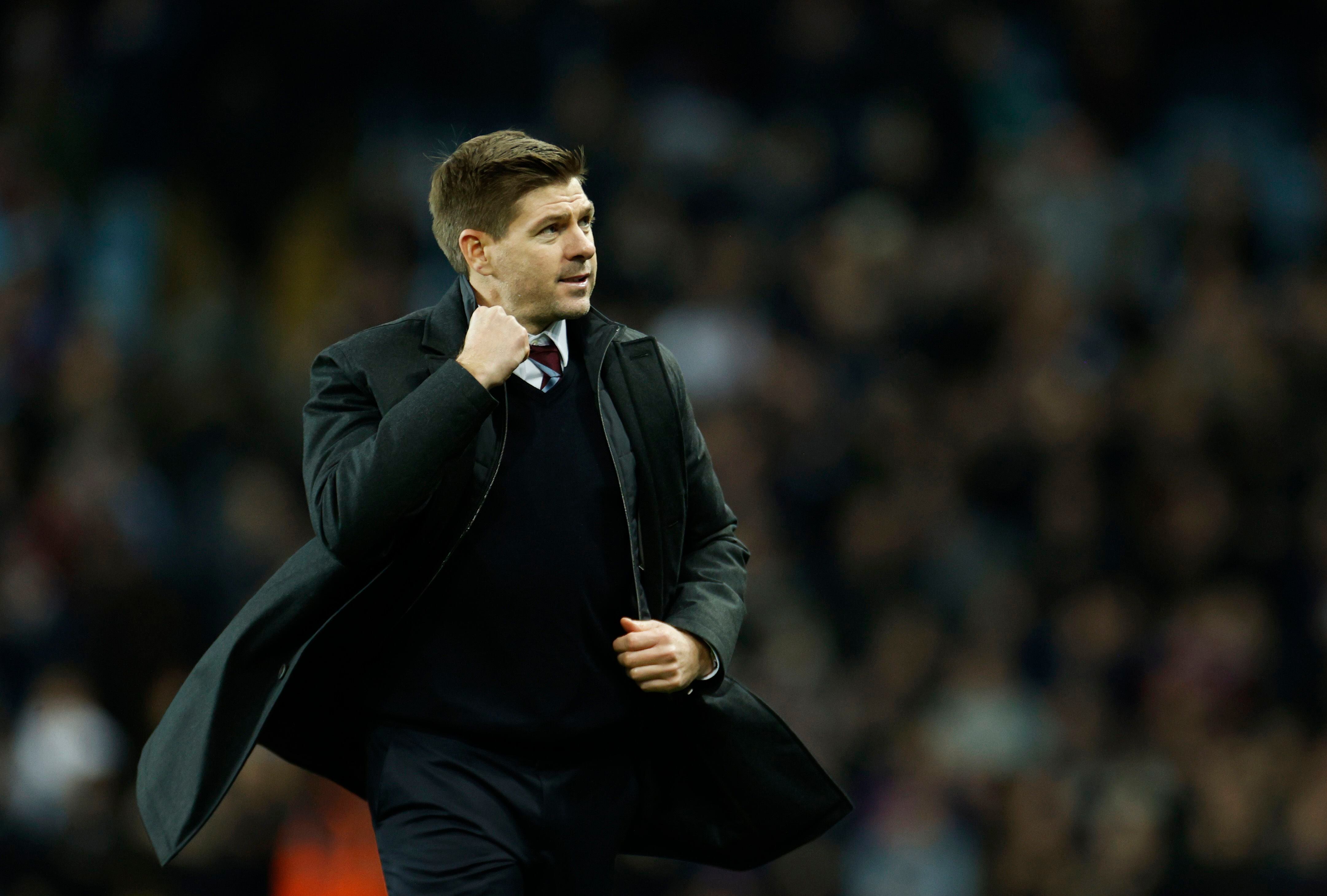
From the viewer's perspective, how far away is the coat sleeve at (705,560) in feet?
11.6

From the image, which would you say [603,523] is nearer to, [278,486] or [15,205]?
[278,486]

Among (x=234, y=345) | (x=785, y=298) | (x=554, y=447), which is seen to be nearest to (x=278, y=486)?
(x=234, y=345)

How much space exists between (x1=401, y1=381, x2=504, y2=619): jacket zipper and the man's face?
19 centimetres

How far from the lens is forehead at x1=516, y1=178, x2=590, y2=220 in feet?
11.3

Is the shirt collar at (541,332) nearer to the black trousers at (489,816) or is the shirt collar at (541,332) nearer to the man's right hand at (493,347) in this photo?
the man's right hand at (493,347)

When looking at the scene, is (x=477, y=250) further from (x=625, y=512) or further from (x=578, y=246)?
(x=625, y=512)

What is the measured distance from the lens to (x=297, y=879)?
6.29m

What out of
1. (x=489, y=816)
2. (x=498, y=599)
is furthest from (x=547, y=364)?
(x=489, y=816)

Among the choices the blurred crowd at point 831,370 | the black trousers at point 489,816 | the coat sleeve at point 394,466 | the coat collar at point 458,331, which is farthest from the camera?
the blurred crowd at point 831,370

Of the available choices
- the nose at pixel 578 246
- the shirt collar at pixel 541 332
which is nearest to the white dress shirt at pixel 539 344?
the shirt collar at pixel 541 332

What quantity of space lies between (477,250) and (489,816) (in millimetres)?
1118

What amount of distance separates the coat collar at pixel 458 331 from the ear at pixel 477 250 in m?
0.06

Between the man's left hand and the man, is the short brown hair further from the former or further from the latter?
the man's left hand

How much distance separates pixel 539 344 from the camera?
355 cm
